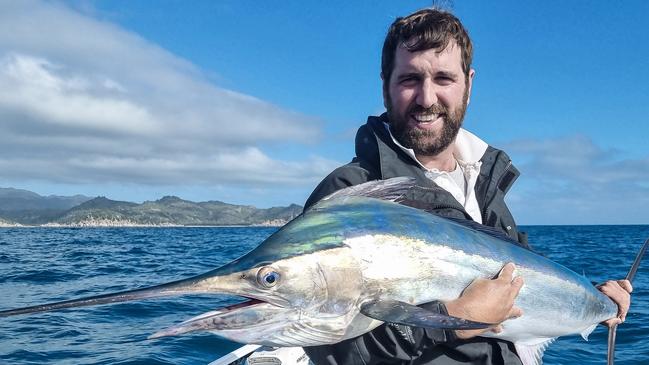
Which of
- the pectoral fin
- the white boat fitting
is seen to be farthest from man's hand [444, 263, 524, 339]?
the white boat fitting

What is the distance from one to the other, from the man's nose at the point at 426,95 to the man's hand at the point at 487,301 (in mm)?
1135

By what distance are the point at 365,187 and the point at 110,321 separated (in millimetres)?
8109

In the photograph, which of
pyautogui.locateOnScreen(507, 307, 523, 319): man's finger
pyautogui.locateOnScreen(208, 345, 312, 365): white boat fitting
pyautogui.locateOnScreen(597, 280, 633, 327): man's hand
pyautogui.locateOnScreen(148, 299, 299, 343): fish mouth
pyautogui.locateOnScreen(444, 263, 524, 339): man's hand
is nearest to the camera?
pyautogui.locateOnScreen(148, 299, 299, 343): fish mouth

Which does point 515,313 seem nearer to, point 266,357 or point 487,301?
point 487,301

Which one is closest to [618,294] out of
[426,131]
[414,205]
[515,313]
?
[515,313]

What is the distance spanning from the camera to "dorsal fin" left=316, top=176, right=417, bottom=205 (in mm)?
2613

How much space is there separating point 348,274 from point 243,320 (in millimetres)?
461

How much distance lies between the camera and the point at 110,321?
30.8 feet

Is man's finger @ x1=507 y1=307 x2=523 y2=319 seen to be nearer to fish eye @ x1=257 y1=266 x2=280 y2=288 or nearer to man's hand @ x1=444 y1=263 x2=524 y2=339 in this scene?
man's hand @ x1=444 y1=263 x2=524 y2=339

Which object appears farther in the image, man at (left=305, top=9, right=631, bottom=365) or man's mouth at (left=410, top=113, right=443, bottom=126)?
man's mouth at (left=410, top=113, right=443, bottom=126)

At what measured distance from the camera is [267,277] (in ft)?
7.17

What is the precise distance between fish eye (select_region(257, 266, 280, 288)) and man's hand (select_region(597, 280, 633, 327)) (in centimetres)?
253

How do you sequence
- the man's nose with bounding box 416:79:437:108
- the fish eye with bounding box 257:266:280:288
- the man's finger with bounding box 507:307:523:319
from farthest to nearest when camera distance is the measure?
the man's nose with bounding box 416:79:437:108, the man's finger with bounding box 507:307:523:319, the fish eye with bounding box 257:266:280:288

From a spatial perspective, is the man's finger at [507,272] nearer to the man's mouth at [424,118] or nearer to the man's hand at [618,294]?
the man's mouth at [424,118]
